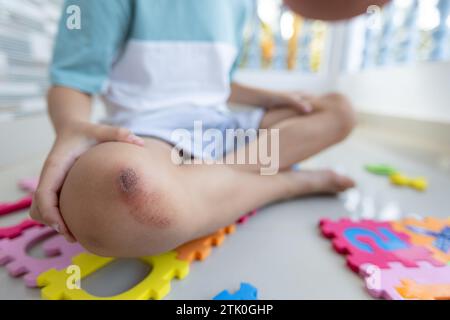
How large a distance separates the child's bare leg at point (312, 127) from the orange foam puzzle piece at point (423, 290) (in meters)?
0.29

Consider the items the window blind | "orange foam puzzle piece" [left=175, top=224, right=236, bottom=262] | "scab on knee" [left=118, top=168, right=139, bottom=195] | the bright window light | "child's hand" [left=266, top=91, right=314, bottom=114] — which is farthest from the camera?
the bright window light

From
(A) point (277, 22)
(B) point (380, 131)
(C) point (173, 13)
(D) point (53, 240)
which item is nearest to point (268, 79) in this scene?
(A) point (277, 22)

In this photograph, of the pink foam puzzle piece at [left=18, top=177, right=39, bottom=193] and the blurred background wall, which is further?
the blurred background wall

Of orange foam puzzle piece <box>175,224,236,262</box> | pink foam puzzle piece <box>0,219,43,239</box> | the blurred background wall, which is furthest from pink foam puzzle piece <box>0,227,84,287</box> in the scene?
the blurred background wall

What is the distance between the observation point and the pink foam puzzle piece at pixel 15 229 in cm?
47

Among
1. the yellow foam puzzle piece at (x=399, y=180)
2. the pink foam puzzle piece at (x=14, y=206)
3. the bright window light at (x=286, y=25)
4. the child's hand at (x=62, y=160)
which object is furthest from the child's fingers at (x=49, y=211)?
the bright window light at (x=286, y=25)

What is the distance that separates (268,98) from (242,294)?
1.52 feet

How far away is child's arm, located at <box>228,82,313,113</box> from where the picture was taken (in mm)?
660

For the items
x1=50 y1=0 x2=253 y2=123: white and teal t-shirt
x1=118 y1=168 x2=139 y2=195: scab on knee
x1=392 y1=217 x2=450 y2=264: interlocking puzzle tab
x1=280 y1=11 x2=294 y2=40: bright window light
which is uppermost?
x1=280 y1=11 x2=294 y2=40: bright window light

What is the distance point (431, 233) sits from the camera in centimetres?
49

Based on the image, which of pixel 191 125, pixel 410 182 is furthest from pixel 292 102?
pixel 410 182

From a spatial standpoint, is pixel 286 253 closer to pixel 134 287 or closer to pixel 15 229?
pixel 134 287

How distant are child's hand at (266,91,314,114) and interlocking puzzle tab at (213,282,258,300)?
1.29ft

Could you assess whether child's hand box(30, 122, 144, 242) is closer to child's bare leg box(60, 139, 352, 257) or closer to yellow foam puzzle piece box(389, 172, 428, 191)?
child's bare leg box(60, 139, 352, 257)
